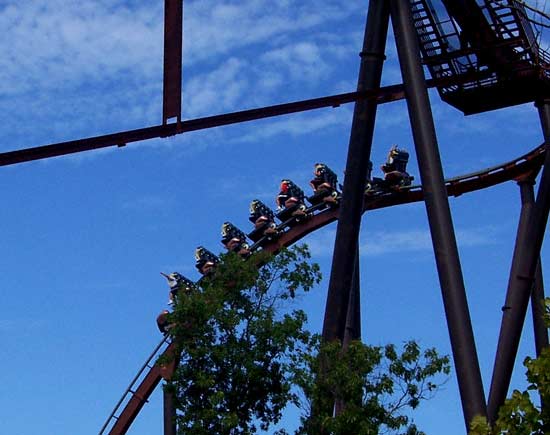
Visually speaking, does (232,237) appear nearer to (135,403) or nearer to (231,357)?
(135,403)

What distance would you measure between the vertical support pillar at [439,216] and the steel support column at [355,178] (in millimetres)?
459

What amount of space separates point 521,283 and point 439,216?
475 centimetres

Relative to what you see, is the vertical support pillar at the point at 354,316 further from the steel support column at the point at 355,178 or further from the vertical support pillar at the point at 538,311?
the steel support column at the point at 355,178

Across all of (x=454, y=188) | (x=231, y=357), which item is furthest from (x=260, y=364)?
(x=454, y=188)

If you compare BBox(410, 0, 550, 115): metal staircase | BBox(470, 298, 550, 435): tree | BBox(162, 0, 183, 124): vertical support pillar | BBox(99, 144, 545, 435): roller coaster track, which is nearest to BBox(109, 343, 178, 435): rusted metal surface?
BBox(99, 144, 545, 435): roller coaster track

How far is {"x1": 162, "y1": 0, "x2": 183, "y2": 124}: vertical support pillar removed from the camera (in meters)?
12.2

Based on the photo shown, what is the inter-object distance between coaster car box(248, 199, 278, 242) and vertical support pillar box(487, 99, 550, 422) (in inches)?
400

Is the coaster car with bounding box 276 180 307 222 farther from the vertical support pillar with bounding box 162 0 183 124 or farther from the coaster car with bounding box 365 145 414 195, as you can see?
the vertical support pillar with bounding box 162 0 183 124

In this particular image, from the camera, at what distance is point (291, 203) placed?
28.4 m

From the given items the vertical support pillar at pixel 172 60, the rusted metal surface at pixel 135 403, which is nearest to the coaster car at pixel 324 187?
the rusted metal surface at pixel 135 403

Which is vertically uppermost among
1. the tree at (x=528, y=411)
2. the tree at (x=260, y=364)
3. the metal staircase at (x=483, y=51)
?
A: the metal staircase at (x=483, y=51)

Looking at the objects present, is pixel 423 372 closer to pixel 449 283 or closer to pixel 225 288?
pixel 449 283

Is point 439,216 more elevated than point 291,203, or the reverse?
point 291,203

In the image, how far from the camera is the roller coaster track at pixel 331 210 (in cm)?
2302
